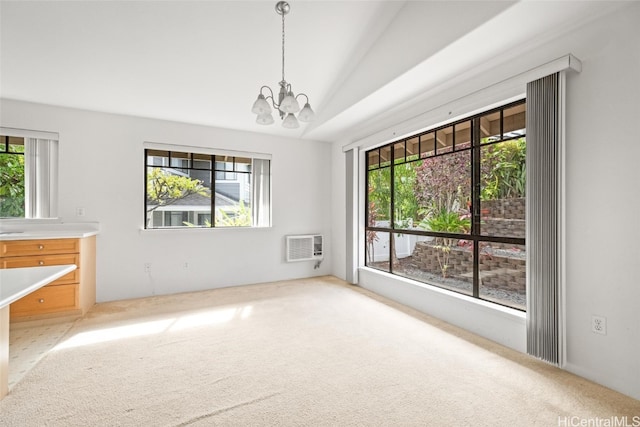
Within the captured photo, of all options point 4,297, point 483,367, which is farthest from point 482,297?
point 4,297

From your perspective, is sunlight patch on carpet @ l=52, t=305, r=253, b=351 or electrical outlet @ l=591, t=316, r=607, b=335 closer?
electrical outlet @ l=591, t=316, r=607, b=335

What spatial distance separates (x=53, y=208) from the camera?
3.58 meters

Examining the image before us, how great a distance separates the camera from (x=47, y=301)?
3027 mm

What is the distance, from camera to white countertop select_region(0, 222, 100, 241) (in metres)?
2.99

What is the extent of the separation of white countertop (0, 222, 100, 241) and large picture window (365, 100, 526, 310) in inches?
144

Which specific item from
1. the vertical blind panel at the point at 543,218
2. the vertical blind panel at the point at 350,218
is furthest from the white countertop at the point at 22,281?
the vertical blind panel at the point at 350,218

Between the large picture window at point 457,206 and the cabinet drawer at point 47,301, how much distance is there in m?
3.72

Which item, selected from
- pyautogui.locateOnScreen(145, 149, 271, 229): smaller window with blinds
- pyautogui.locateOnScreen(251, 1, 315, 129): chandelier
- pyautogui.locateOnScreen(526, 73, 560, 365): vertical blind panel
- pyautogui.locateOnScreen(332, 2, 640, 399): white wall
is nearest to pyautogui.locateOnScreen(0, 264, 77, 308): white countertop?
pyautogui.locateOnScreen(251, 1, 315, 129): chandelier

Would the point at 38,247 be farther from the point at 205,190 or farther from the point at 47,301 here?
the point at 205,190

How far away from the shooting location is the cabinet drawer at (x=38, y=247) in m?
2.95

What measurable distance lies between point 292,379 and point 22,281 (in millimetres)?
1612

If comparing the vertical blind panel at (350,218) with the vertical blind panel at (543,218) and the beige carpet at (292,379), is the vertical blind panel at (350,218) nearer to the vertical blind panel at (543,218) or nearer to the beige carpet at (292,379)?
the beige carpet at (292,379)

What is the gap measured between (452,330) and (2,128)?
5292 mm

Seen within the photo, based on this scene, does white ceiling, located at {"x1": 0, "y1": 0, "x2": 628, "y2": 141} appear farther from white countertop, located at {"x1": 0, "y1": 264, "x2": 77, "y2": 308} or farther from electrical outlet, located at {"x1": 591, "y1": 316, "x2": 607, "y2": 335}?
white countertop, located at {"x1": 0, "y1": 264, "x2": 77, "y2": 308}
